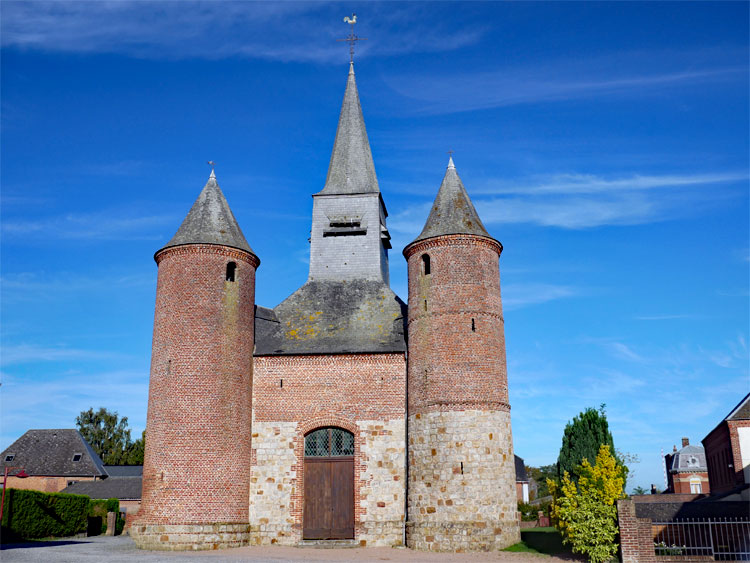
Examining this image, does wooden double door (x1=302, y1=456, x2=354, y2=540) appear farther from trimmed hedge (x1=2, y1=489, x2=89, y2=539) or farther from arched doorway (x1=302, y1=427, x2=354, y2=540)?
trimmed hedge (x1=2, y1=489, x2=89, y2=539)

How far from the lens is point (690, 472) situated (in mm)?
56500

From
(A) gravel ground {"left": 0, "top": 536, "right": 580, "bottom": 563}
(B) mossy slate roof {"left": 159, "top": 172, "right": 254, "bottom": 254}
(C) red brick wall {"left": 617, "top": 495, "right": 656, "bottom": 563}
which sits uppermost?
(B) mossy slate roof {"left": 159, "top": 172, "right": 254, "bottom": 254}

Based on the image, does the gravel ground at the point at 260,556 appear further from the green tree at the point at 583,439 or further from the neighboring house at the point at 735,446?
the neighboring house at the point at 735,446

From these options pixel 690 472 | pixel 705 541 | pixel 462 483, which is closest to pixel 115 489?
pixel 462 483

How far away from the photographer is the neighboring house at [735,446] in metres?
32.5

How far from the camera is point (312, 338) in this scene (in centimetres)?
2481

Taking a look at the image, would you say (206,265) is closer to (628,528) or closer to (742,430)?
(628,528)

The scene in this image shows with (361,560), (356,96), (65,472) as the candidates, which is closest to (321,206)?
(356,96)

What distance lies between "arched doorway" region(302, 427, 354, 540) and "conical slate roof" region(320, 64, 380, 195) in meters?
12.4

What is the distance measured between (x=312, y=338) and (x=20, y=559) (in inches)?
459

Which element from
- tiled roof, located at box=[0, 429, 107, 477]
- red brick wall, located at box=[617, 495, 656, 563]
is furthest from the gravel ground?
tiled roof, located at box=[0, 429, 107, 477]

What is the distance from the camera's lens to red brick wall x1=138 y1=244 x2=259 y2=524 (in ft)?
70.3

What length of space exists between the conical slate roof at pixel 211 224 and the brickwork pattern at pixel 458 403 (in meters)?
6.95

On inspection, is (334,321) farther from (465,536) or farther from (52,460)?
(52,460)
